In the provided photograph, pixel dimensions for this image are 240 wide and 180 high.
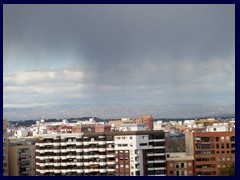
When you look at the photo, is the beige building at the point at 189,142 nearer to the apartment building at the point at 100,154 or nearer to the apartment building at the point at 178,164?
the apartment building at the point at 178,164

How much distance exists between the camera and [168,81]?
948cm

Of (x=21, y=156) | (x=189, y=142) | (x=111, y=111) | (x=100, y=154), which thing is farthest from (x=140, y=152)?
(x=21, y=156)

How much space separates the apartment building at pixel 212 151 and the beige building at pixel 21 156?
3.07 meters

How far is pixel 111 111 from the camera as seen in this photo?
30.2 ft

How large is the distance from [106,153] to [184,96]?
2.32m

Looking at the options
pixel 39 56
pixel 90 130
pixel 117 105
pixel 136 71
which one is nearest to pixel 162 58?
pixel 136 71

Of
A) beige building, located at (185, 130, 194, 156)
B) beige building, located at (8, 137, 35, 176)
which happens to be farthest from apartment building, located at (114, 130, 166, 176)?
beige building, located at (8, 137, 35, 176)

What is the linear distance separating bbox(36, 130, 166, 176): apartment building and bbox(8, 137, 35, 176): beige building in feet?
0.44

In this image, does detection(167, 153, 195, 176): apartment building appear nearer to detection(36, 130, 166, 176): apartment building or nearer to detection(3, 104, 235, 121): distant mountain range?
detection(36, 130, 166, 176): apartment building

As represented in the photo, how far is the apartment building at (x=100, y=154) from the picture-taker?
25.5 ft

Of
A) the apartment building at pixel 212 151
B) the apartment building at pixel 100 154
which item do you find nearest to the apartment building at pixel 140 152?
the apartment building at pixel 100 154

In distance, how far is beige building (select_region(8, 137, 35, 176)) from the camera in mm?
7234
